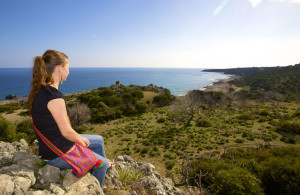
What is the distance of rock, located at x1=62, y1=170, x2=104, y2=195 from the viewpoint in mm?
2801

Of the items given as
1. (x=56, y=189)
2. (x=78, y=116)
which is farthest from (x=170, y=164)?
(x=78, y=116)

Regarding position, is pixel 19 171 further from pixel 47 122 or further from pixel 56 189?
pixel 47 122

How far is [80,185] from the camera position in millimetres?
2924

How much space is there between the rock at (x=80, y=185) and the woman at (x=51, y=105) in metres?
0.42

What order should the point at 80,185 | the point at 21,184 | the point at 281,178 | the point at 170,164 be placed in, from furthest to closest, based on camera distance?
the point at 170,164 < the point at 281,178 < the point at 80,185 < the point at 21,184

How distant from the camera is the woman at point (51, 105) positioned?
7.18 feet

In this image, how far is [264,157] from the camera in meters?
12.5

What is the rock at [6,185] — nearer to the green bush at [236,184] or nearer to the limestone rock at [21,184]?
the limestone rock at [21,184]

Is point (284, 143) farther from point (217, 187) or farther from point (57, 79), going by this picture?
point (57, 79)

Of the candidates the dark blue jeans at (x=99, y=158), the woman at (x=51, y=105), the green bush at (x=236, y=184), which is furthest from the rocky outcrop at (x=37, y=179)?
the green bush at (x=236, y=184)

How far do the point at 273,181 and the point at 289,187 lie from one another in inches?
30.3

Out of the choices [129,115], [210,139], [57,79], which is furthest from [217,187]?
[129,115]

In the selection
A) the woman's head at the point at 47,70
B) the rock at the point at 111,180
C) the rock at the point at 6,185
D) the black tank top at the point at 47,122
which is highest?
the woman's head at the point at 47,70

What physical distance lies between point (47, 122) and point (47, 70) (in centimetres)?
89
